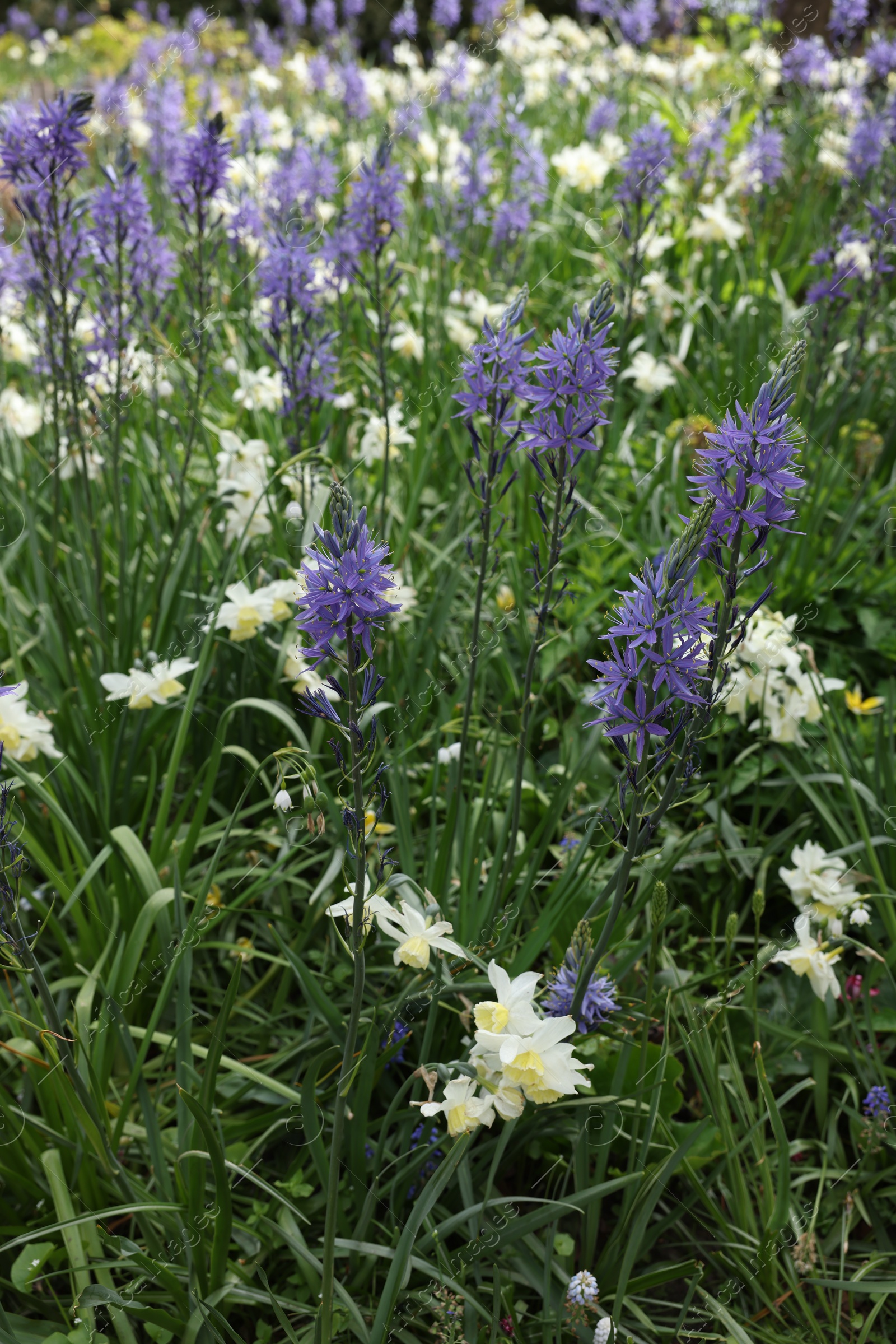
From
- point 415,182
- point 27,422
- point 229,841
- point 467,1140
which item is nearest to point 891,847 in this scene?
point 467,1140

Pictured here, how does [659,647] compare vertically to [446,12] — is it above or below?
below

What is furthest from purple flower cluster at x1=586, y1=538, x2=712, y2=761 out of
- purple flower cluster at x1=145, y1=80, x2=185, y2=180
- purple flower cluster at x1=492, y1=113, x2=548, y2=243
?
purple flower cluster at x1=145, y1=80, x2=185, y2=180

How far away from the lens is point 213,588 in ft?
10.3

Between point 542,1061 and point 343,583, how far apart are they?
82 cm

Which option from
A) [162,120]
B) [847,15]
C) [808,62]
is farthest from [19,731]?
[808,62]

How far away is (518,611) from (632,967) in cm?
125

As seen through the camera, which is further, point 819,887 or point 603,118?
point 603,118

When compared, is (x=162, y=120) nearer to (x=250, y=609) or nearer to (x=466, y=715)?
(x=250, y=609)

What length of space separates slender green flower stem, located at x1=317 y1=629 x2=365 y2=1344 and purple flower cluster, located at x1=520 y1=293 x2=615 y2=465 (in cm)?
66

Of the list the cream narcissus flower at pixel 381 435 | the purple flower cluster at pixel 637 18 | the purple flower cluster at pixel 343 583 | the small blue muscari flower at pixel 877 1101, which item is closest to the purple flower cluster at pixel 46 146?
the cream narcissus flower at pixel 381 435

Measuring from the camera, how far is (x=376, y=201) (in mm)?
2809

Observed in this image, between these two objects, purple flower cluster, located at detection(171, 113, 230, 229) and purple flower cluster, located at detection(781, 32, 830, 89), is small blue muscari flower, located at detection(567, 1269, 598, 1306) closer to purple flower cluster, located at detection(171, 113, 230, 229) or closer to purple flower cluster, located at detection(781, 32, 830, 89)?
purple flower cluster, located at detection(171, 113, 230, 229)

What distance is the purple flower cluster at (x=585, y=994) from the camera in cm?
178

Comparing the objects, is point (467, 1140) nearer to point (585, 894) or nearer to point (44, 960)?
point (585, 894)
